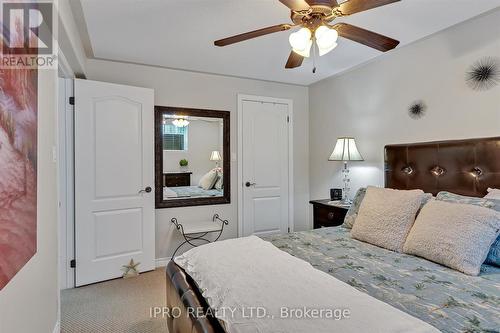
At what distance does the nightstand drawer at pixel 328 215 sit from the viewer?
301 centimetres

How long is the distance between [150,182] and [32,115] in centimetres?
198

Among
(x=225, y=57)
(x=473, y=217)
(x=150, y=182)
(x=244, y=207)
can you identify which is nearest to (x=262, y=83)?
(x=225, y=57)

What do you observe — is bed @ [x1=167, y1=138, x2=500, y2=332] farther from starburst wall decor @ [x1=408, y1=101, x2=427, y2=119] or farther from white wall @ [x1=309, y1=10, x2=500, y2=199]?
starburst wall decor @ [x1=408, y1=101, x2=427, y2=119]

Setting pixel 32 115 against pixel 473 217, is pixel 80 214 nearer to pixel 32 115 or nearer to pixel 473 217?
pixel 32 115

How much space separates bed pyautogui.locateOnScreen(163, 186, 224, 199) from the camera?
11.6 feet

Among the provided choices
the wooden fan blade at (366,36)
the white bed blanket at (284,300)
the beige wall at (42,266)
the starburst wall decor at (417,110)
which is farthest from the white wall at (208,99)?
the wooden fan blade at (366,36)

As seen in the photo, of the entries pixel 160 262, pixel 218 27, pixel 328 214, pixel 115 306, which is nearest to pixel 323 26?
pixel 218 27

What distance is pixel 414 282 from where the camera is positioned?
1401 mm

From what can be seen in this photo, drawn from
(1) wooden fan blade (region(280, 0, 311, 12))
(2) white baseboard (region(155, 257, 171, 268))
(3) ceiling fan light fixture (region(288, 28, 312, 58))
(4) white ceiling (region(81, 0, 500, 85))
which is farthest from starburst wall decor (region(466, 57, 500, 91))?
(2) white baseboard (region(155, 257, 171, 268))

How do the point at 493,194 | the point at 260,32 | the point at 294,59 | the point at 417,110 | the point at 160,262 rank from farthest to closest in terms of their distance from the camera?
the point at 160,262 < the point at 417,110 < the point at 294,59 < the point at 493,194 < the point at 260,32

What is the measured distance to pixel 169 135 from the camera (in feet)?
11.6
